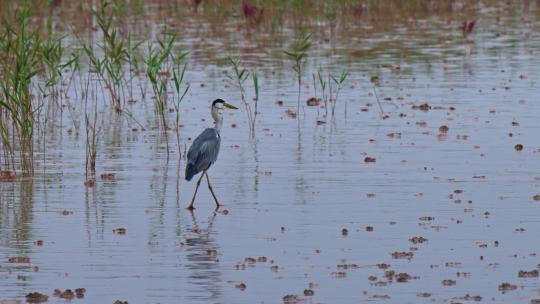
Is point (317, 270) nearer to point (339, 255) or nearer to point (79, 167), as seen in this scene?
point (339, 255)

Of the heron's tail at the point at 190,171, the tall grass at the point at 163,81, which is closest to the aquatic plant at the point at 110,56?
the tall grass at the point at 163,81

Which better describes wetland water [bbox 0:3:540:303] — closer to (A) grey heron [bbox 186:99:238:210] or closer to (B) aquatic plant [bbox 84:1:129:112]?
(A) grey heron [bbox 186:99:238:210]

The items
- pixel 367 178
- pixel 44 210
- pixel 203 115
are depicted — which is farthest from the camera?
pixel 203 115

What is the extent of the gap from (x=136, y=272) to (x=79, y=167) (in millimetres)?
5643

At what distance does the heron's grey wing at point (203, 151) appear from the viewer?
1409 cm

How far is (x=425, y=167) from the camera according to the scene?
15.8 metres

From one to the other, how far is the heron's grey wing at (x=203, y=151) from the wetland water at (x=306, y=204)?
41 centimetres

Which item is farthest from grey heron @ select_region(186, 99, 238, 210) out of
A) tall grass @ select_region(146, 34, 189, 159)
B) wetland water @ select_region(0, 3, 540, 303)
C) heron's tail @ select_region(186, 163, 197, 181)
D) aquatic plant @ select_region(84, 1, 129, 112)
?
aquatic plant @ select_region(84, 1, 129, 112)

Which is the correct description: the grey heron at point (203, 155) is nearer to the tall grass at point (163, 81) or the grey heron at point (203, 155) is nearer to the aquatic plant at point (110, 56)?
the tall grass at point (163, 81)

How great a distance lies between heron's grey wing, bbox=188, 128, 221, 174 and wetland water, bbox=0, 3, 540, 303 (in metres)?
A: 0.41

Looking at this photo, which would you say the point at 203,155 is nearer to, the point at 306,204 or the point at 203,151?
the point at 203,151

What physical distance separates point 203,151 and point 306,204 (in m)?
1.34

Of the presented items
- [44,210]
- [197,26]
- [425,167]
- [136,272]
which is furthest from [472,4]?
[136,272]

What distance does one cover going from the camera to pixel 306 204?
44.9ft
